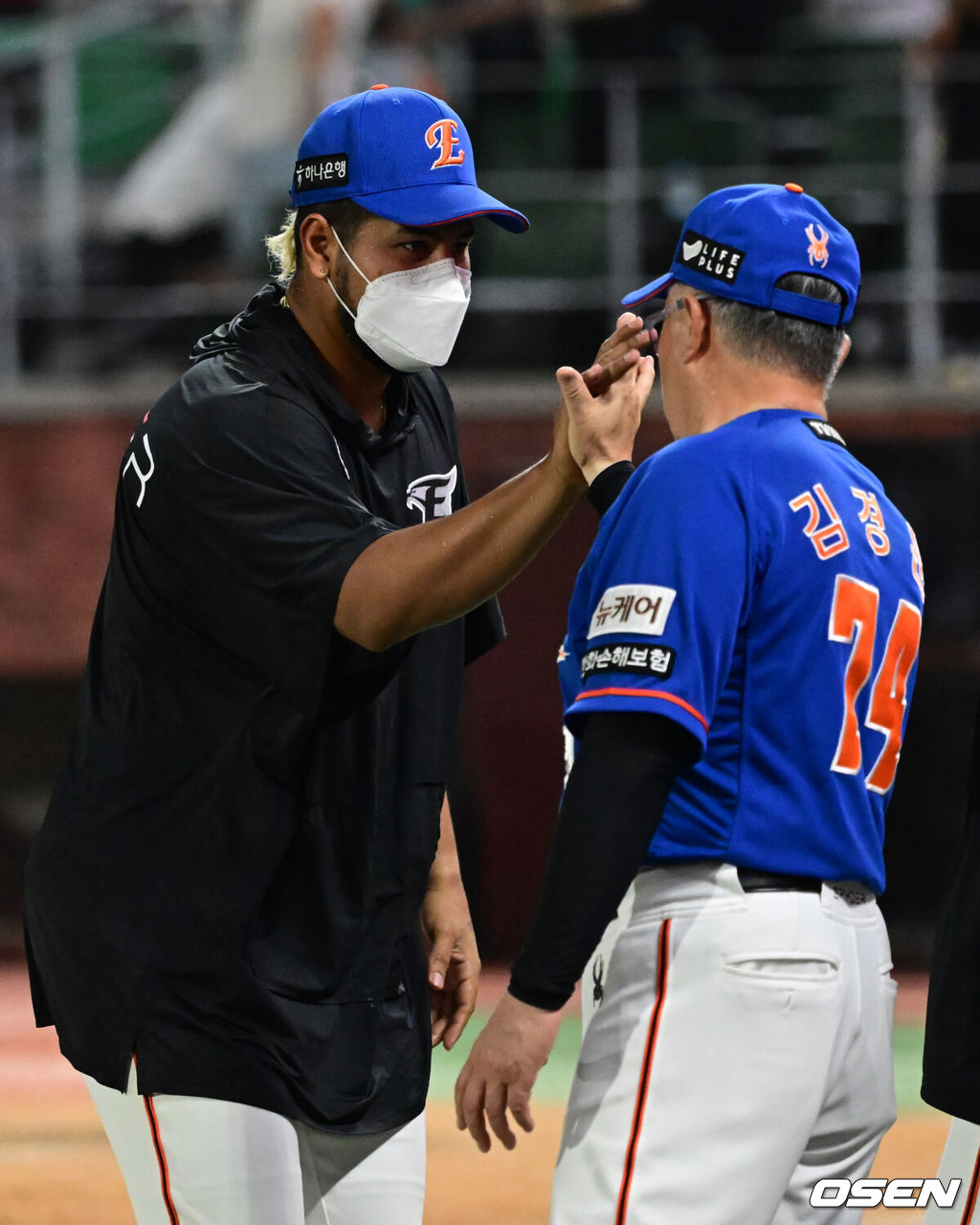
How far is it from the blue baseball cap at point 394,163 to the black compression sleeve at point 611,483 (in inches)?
16.6

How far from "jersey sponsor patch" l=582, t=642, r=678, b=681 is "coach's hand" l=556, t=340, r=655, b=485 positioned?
23 centimetres

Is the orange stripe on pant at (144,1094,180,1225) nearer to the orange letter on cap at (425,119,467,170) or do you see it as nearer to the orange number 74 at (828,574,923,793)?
the orange number 74 at (828,574,923,793)

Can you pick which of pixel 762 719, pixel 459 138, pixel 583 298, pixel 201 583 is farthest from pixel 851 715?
pixel 583 298

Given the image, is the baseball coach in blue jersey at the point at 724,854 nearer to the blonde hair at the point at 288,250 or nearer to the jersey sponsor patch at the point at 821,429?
the jersey sponsor patch at the point at 821,429

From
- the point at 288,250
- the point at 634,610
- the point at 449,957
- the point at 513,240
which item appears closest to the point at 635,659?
the point at 634,610

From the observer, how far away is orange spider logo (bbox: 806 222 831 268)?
2.46 meters

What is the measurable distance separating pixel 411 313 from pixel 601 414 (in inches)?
17.9

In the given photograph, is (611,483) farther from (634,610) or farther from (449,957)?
(449,957)

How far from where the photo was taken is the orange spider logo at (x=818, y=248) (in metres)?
2.46

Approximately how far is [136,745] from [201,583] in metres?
0.25

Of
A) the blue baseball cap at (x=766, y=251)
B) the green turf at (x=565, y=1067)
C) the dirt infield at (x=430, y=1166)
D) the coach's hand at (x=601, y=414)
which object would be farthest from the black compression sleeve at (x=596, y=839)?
the green turf at (x=565, y=1067)

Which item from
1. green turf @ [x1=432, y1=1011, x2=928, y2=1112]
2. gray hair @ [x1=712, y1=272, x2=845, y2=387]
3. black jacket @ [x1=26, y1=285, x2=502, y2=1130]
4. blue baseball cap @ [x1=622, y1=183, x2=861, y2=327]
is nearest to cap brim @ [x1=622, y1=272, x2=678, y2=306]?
blue baseball cap @ [x1=622, y1=183, x2=861, y2=327]

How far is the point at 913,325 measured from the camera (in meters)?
8.30

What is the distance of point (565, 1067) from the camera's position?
6531 millimetres
